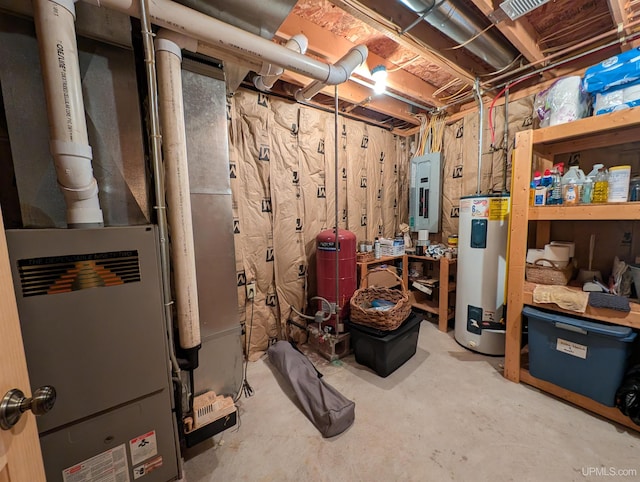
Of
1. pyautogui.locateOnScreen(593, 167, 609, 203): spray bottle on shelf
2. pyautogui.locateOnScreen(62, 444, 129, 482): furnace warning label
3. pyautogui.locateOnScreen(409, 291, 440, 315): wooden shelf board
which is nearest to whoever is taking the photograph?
pyautogui.locateOnScreen(62, 444, 129, 482): furnace warning label

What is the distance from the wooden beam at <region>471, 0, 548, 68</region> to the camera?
4.71ft

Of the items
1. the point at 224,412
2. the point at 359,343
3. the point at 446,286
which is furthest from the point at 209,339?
the point at 446,286

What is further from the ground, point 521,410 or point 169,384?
point 169,384

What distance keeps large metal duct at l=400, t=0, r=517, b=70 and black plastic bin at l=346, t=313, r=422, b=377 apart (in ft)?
6.81

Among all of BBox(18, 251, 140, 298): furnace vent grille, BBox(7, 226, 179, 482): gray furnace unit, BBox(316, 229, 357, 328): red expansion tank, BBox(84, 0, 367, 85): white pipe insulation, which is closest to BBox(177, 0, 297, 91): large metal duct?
BBox(84, 0, 367, 85): white pipe insulation

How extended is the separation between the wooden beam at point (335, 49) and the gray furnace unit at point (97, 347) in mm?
1610

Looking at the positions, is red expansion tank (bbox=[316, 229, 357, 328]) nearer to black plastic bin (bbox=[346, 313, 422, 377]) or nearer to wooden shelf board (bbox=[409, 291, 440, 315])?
black plastic bin (bbox=[346, 313, 422, 377])

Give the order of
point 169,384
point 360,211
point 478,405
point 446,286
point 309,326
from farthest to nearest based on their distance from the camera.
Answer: point 360,211
point 446,286
point 309,326
point 478,405
point 169,384

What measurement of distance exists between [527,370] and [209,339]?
226 cm

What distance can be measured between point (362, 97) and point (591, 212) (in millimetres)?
1977

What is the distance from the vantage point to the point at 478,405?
64.1 inches

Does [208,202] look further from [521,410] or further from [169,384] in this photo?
[521,410]

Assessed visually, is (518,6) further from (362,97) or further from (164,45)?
(164,45)

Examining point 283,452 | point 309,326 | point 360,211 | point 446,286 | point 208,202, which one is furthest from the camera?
point 360,211
